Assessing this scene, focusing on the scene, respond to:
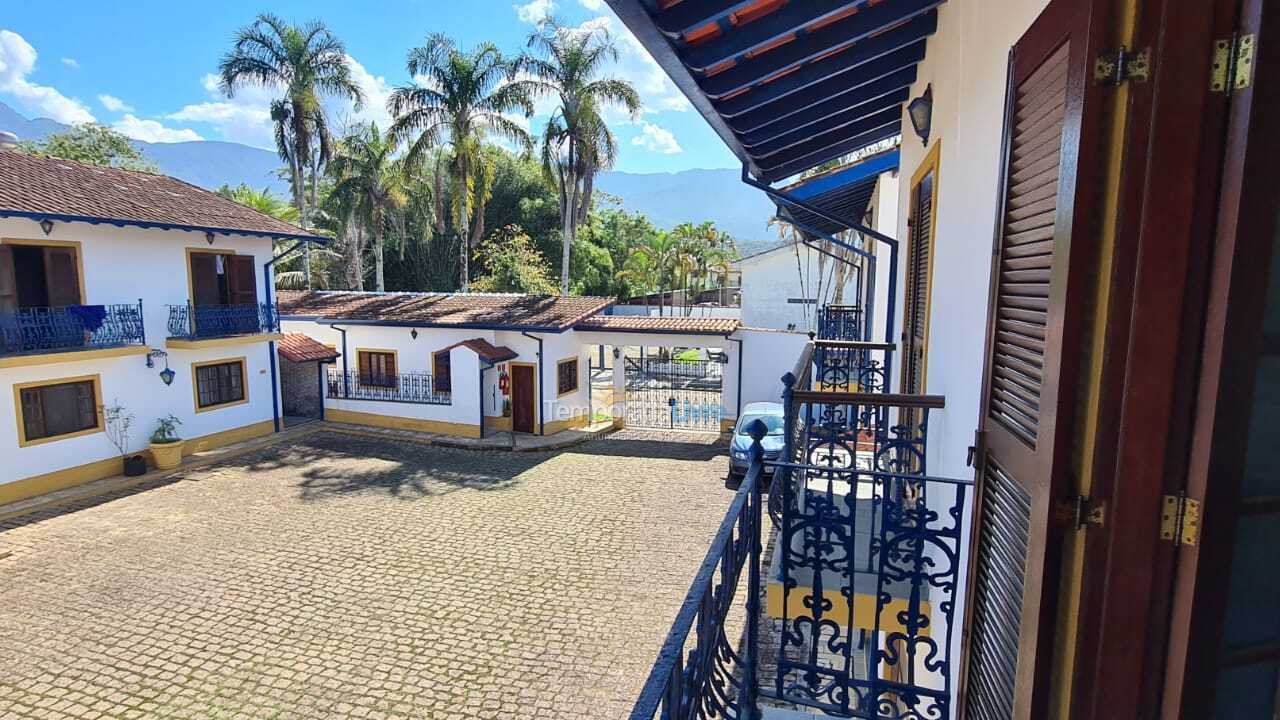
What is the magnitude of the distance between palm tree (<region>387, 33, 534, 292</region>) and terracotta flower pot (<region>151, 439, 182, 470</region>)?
11.7m

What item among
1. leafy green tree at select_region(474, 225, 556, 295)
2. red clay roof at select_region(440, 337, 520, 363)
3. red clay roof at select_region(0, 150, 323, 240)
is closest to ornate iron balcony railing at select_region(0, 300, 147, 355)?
red clay roof at select_region(0, 150, 323, 240)

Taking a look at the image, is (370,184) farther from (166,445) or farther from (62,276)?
(166,445)

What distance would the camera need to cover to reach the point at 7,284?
11.6 m

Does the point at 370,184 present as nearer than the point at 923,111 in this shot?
No

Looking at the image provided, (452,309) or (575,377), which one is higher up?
(452,309)

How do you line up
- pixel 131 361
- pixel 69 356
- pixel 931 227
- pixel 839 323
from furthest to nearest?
pixel 131 361, pixel 69 356, pixel 839 323, pixel 931 227

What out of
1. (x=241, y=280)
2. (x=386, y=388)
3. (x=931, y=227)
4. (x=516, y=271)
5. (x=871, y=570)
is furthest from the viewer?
(x=516, y=271)

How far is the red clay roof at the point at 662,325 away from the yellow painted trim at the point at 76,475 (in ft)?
30.2

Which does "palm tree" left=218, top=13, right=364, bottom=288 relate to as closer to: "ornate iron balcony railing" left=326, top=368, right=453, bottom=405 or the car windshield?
"ornate iron balcony railing" left=326, top=368, right=453, bottom=405

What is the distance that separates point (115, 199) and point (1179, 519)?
17.4 meters

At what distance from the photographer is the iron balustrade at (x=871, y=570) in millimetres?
2873

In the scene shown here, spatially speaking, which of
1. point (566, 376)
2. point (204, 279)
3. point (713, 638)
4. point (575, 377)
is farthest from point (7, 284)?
point (713, 638)

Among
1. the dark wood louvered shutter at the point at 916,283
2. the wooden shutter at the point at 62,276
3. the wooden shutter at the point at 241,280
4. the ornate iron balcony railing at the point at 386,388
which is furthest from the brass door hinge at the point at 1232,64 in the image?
the wooden shutter at the point at 241,280

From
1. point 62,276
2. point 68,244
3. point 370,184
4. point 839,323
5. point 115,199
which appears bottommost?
point 839,323
